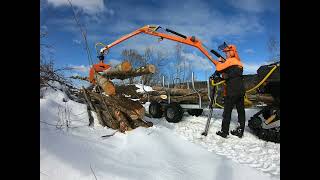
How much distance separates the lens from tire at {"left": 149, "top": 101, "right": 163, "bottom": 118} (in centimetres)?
1043

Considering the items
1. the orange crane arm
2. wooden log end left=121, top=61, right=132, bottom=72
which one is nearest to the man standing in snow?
the orange crane arm

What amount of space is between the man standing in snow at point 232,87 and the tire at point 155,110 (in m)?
3.29

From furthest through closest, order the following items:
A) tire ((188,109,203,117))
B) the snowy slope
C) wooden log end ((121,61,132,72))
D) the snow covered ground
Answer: tire ((188,109,203,117)), wooden log end ((121,61,132,72)), the snowy slope, the snow covered ground

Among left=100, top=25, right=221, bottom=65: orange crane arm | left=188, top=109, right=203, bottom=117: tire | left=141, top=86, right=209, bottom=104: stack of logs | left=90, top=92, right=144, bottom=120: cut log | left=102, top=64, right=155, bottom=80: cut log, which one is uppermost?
left=100, top=25, right=221, bottom=65: orange crane arm

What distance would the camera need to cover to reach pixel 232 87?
7445 millimetres

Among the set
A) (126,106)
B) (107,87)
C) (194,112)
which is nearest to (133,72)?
(107,87)

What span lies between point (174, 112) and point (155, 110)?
1007 mm

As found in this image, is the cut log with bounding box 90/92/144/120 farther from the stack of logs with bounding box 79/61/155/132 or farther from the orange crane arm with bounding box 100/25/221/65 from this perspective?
the orange crane arm with bounding box 100/25/221/65

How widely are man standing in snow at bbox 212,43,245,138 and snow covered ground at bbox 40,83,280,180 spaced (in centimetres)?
28

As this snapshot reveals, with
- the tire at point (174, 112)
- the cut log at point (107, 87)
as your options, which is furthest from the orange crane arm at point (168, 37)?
the cut log at point (107, 87)

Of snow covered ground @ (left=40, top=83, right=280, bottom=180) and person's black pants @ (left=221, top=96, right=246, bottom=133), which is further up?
person's black pants @ (left=221, top=96, right=246, bottom=133)

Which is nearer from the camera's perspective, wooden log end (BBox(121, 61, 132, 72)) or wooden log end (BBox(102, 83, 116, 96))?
wooden log end (BBox(102, 83, 116, 96))
